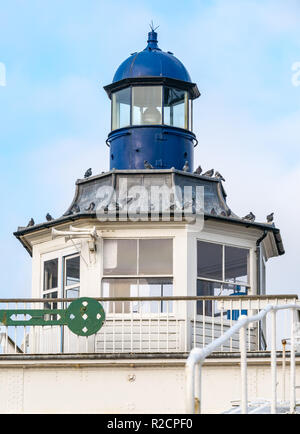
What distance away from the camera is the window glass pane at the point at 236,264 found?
22.6 meters

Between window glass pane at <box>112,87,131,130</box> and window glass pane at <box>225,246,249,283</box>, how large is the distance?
3.46m

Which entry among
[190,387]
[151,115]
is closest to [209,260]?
[151,115]

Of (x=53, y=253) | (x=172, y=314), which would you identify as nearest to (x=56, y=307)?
(x=53, y=253)

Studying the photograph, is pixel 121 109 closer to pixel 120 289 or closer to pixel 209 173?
pixel 209 173

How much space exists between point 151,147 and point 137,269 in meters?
2.86

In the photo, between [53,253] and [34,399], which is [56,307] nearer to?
[53,253]

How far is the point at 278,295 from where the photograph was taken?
67.8ft

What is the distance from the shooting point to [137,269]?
22.1 m

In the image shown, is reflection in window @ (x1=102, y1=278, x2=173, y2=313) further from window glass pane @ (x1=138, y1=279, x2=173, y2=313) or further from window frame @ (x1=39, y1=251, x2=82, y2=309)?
window frame @ (x1=39, y1=251, x2=82, y2=309)

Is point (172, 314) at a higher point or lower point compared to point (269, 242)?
lower

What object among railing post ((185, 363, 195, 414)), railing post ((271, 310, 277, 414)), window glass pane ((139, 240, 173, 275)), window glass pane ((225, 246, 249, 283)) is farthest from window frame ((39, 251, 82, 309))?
railing post ((185, 363, 195, 414))

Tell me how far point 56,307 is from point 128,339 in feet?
6.68

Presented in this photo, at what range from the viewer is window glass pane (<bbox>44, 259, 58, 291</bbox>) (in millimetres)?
22922

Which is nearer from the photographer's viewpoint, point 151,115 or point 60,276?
point 60,276
